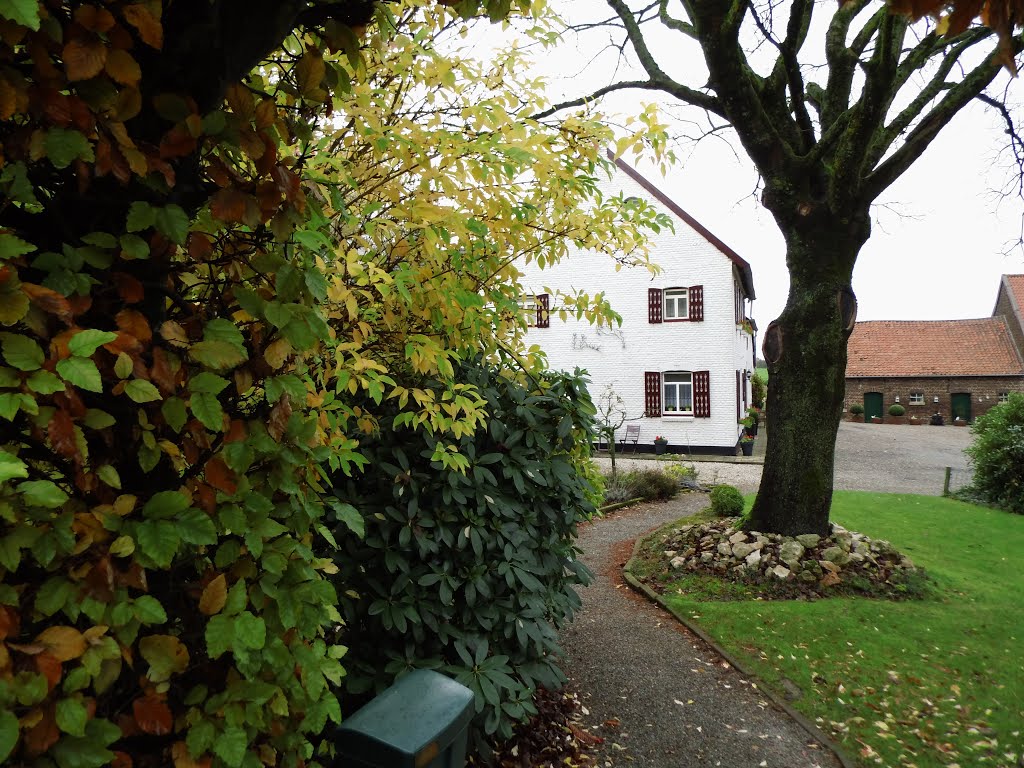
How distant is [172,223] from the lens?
1370 millimetres

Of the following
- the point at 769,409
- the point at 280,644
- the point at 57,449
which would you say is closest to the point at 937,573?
the point at 769,409

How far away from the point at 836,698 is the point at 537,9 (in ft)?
17.2

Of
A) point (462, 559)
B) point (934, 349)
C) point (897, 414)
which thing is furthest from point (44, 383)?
point (934, 349)

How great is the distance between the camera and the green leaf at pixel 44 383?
1104 millimetres

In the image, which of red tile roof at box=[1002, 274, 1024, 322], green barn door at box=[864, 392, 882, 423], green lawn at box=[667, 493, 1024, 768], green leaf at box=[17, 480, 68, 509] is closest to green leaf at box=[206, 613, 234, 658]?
green leaf at box=[17, 480, 68, 509]

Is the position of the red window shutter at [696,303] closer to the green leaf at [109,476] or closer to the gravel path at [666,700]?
the gravel path at [666,700]

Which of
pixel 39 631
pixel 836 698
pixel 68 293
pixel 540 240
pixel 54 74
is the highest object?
pixel 540 240

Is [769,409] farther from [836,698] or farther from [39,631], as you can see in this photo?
[39,631]

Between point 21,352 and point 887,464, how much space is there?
81.7 ft

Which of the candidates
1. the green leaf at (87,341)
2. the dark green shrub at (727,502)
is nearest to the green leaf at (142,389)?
the green leaf at (87,341)

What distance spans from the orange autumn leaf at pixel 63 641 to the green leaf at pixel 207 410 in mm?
445

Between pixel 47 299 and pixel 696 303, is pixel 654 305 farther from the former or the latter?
pixel 47 299

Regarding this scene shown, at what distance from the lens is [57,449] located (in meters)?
1.16

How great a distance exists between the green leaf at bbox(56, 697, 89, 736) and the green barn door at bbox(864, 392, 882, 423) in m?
42.9
